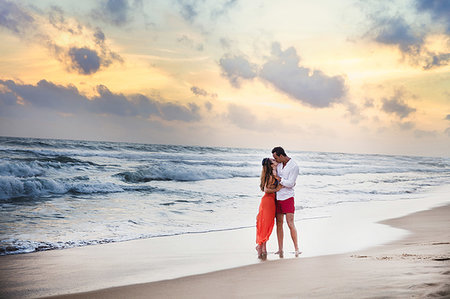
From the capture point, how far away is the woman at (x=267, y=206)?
660cm

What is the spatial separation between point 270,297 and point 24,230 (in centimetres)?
668

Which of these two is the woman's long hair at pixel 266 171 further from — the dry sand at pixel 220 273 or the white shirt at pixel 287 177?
the dry sand at pixel 220 273

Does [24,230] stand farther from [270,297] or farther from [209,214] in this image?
[270,297]

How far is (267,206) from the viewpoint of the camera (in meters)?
6.77

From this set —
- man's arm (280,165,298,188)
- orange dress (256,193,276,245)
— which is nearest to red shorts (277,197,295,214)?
orange dress (256,193,276,245)

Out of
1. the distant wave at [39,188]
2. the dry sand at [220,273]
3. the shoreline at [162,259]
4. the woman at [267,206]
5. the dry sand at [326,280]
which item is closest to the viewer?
the dry sand at [326,280]

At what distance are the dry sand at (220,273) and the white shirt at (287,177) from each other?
1108mm

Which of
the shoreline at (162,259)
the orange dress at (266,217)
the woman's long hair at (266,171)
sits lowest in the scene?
the shoreline at (162,259)

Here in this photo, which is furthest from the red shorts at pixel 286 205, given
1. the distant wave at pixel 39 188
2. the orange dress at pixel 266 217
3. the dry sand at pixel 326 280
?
the distant wave at pixel 39 188

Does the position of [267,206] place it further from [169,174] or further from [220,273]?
[169,174]

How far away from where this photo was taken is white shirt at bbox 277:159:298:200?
256 inches

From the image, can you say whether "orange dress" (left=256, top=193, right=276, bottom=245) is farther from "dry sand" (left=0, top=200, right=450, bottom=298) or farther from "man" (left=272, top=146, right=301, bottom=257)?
"dry sand" (left=0, top=200, right=450, bottom=298)

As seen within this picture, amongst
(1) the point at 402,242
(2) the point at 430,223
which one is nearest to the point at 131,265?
(1) the point at 402,242

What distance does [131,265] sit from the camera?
6.02 metres
